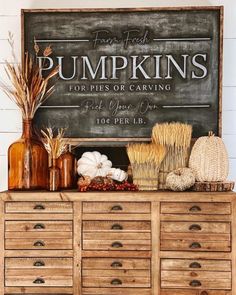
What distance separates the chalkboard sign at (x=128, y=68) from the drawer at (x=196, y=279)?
2.83 ft

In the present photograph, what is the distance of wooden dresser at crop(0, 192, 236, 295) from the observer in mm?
2775

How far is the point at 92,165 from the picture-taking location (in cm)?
303

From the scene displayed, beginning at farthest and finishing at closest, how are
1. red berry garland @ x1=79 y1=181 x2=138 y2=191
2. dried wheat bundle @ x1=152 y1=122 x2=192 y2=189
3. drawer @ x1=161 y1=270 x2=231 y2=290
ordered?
dried wheat bundle @ x1=152 y1=122 x2=192 y2=189 < red berry garland @ x1=79 y1=181 x2=138 y2=191 < drawer @ x1=161 y1=270 x2=231 y2=290

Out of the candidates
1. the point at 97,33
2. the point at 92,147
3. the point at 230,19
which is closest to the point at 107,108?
the point at 92,147

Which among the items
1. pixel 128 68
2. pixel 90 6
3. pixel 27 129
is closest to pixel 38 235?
pixel 27 129

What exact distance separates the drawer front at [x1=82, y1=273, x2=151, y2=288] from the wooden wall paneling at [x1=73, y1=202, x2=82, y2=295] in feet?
0.13

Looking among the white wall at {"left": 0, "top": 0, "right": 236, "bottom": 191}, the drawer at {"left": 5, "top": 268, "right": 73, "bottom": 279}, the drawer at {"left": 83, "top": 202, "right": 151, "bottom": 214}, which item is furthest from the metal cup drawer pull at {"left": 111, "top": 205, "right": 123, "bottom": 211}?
the white wall at {"left": 0, "top": 0, "right": 236, "bottom": 191}

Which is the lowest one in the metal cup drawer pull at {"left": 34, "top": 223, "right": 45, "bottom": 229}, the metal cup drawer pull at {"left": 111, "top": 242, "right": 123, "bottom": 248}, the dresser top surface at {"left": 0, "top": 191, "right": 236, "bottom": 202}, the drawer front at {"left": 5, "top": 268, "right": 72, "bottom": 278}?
the drawer front at {"left": 5, "top": 268, "right": 72, "bottom": 278}

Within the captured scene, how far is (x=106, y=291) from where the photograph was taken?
9.21ft

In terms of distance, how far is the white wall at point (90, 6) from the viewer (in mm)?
3225

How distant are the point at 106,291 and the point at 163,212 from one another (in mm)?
539

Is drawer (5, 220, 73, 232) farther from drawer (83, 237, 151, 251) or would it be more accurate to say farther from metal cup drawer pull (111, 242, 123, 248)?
metal cup drawer pull (111, 242, 123, 248)

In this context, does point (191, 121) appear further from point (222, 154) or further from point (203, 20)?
point (203, 20)

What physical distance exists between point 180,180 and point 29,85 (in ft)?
3.50
